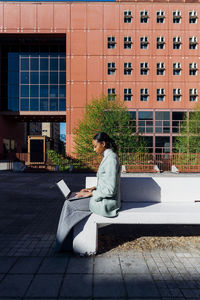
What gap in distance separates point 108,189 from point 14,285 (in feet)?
5.75

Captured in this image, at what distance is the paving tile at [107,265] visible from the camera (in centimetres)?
259

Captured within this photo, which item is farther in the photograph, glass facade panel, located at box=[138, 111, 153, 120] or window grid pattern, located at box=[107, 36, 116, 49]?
glass facade panel, located at box=[138, 111, 153, 120]

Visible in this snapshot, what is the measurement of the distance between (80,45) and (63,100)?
8.32m

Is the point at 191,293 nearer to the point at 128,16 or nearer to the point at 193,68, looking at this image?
the point at 193,68

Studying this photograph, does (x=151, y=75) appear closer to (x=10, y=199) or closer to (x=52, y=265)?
(x=10, y=199)

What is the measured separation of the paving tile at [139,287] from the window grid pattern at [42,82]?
28.1 metres

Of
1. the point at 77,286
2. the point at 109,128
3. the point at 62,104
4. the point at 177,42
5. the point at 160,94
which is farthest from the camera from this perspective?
the point at 62,104

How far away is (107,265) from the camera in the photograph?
271 cm

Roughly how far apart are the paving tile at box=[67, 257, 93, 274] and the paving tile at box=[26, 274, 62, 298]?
0.23 metres

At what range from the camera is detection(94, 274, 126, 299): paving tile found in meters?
2.17

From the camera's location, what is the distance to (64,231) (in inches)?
115

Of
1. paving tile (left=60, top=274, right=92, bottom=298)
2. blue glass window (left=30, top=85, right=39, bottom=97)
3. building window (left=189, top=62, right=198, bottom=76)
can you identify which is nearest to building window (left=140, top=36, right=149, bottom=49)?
building window (left=189, top=62, right=198, bottom=76)

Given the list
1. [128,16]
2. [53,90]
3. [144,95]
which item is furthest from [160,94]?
[53,90]

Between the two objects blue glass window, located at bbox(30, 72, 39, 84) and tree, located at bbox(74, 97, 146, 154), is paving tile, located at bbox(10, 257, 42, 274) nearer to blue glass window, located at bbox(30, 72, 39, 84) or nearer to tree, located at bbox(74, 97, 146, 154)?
tree, located at bbox(74, 97, 146, 154)
